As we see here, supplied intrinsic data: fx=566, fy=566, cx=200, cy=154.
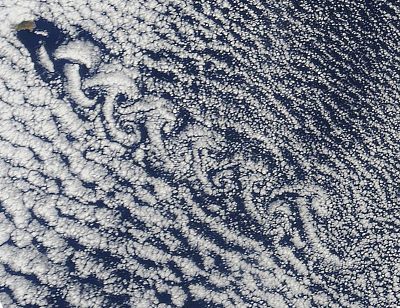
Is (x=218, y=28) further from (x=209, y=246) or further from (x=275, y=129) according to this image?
(x=209, y=246)

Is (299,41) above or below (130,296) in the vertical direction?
above

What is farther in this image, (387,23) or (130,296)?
(387,23)

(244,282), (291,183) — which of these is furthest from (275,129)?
(244,282)

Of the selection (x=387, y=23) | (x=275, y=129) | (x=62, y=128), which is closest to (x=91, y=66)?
(x=62, y=128)

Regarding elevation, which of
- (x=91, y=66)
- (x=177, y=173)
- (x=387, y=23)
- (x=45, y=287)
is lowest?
(x=45, y=287)

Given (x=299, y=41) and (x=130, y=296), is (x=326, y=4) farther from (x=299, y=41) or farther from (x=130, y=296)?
(x=130, y=296)

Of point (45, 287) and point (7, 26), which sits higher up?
point (7, 26)
